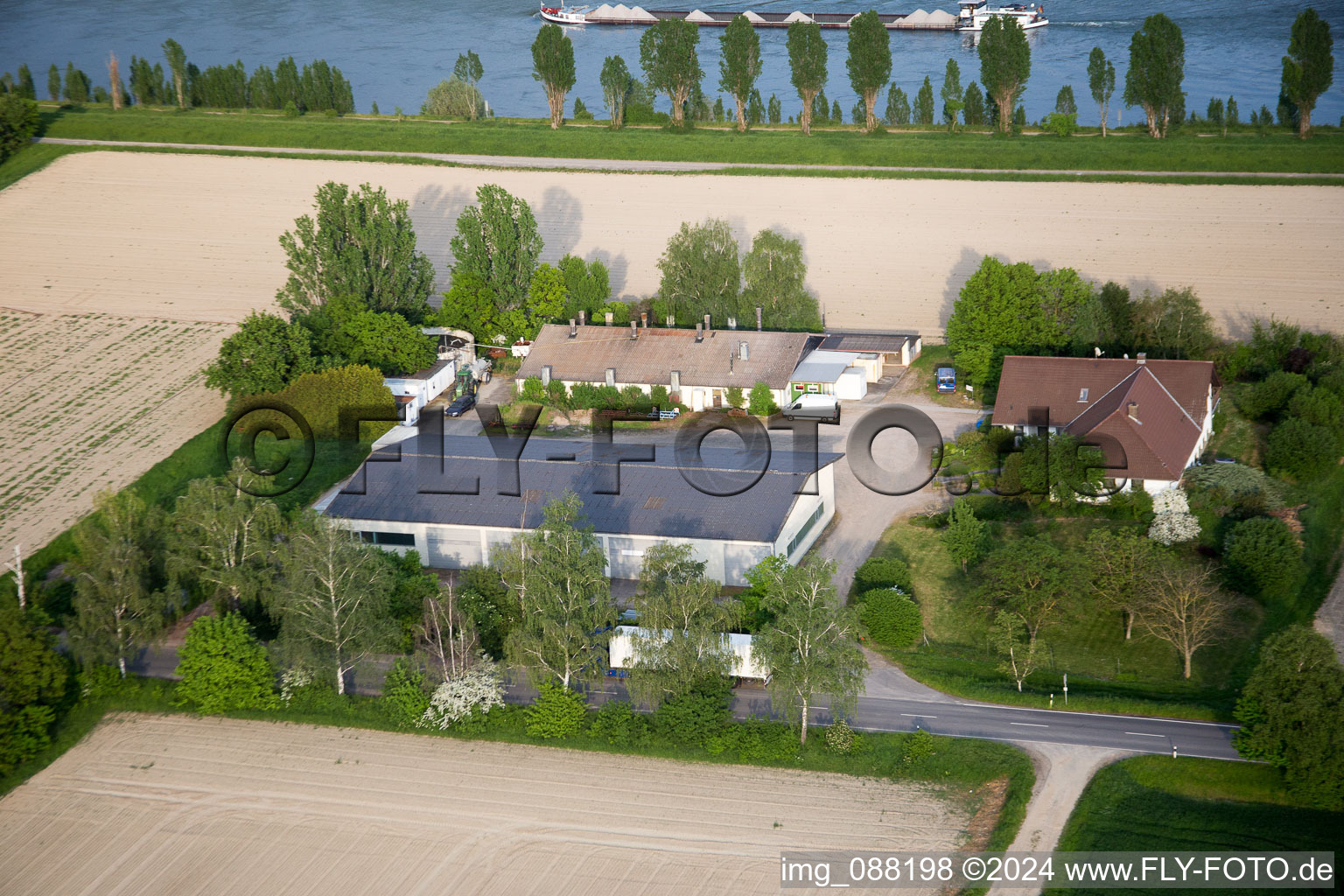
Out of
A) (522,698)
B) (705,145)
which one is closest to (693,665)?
(522,698)

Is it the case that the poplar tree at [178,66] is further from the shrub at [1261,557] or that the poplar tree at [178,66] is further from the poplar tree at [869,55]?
the shrub at [1261,557]

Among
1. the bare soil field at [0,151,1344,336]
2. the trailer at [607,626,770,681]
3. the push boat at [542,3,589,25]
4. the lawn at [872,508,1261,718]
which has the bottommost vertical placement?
the lawn at [872,508,1261,718]

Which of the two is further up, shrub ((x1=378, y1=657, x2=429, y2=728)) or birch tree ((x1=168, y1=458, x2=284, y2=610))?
birch tree ((x1=168, y1=458, x2=284, y2=610))

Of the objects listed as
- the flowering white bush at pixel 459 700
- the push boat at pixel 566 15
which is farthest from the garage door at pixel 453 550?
the push boat at pixel 566 15

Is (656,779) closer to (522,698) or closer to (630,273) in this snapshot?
(522,698)

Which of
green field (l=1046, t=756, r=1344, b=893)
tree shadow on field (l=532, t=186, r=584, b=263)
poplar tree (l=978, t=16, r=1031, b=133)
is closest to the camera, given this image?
green field (l=1046, t=756, r=1344, b=893)

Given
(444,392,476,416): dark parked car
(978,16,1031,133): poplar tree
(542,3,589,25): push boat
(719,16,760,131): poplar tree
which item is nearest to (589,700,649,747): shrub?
(444,392,476,416): dark parked car

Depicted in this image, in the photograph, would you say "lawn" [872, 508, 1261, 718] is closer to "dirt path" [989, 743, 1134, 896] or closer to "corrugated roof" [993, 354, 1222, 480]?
"dirt path" [989, 743, 1134, 896]

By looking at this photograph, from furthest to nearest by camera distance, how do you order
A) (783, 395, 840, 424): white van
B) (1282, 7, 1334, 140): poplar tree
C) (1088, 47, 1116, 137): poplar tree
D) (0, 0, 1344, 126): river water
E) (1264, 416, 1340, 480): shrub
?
1. (0, 0, 1344, 126): river water
2. (1088, 47, 1116, 137): poplar tree
3. (1282, 7, 1334, 140): poplar tree
4. (783, 395, 840, 424): white van
5. (1264, 416, 1340, 480): shrub
